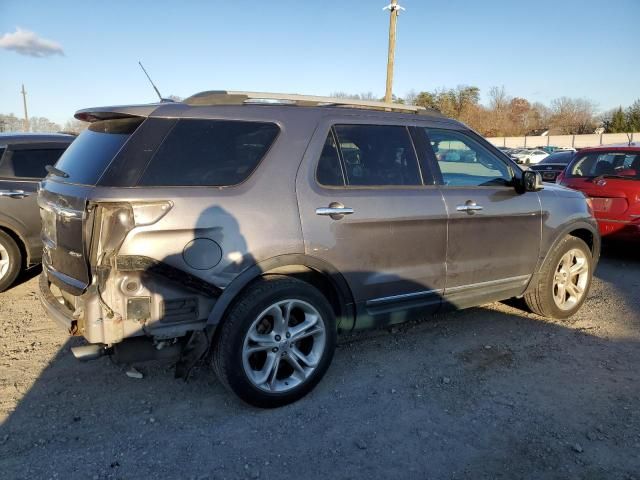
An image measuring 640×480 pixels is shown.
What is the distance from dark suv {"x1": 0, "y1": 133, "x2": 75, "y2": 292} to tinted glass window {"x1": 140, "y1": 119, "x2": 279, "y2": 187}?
11.6 ft

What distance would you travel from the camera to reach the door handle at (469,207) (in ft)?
12.8

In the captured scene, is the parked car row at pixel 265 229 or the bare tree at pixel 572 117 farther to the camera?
the bare tree at pixel 572 117

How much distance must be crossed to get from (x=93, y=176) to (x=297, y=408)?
75.2 inches

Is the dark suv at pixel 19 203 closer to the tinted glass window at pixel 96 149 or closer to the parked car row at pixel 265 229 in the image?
the parked car row at pixel 265 229

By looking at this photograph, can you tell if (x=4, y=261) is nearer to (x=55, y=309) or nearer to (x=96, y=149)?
(x=55, y=309)

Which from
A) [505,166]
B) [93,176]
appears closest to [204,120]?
[93,176]

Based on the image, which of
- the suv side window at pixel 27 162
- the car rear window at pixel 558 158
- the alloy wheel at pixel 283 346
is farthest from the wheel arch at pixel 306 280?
the car rear window at pixel 558 158

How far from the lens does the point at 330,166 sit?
134 inches

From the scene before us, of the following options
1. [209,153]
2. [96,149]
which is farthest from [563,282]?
[96,149]

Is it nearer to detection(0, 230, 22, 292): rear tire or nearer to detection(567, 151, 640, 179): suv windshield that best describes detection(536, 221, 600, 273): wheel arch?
detection(567, 151, 640, 179): suv windshield

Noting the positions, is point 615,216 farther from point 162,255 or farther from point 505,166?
point 162,255

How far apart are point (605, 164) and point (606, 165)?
0.03 meters

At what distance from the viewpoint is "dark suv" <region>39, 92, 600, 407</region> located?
277cm

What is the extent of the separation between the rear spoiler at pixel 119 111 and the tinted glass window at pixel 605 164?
669 centimetres
